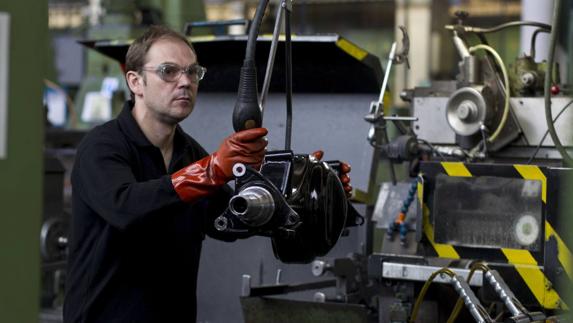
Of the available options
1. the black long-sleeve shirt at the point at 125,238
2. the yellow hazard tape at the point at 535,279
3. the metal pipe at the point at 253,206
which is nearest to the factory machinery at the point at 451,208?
the yellow hazard tape at the point at 535,279

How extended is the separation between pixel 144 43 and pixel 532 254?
58.0 inches

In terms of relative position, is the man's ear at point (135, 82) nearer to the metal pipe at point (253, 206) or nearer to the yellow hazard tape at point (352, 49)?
the metal pipe at point (253, 206)

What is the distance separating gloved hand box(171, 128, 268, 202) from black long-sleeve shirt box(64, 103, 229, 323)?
5 centimetres

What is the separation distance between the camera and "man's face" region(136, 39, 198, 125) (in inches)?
102

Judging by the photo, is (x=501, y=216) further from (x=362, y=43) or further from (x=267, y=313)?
(x=362, y=43)

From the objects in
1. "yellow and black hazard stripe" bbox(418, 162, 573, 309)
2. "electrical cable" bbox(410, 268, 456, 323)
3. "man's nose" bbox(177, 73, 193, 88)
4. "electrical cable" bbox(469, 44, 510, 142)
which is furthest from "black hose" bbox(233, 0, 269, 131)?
"electrical cable" bbox(469, 44, 510, 142)

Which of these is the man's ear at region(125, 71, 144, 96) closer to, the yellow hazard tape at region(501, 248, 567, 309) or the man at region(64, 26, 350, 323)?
the man at region(64, 26, 350, 323)

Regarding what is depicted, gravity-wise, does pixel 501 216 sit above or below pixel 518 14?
below

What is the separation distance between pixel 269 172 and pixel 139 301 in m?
0.55

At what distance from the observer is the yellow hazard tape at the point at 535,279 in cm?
305

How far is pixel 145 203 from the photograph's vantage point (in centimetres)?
228

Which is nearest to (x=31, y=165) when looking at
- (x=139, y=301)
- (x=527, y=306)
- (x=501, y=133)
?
(x=139, y=301)

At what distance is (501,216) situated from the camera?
322 cm

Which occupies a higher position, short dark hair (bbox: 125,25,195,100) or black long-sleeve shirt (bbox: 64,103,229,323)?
short dark hair (bbox: 125,25,195,100)
